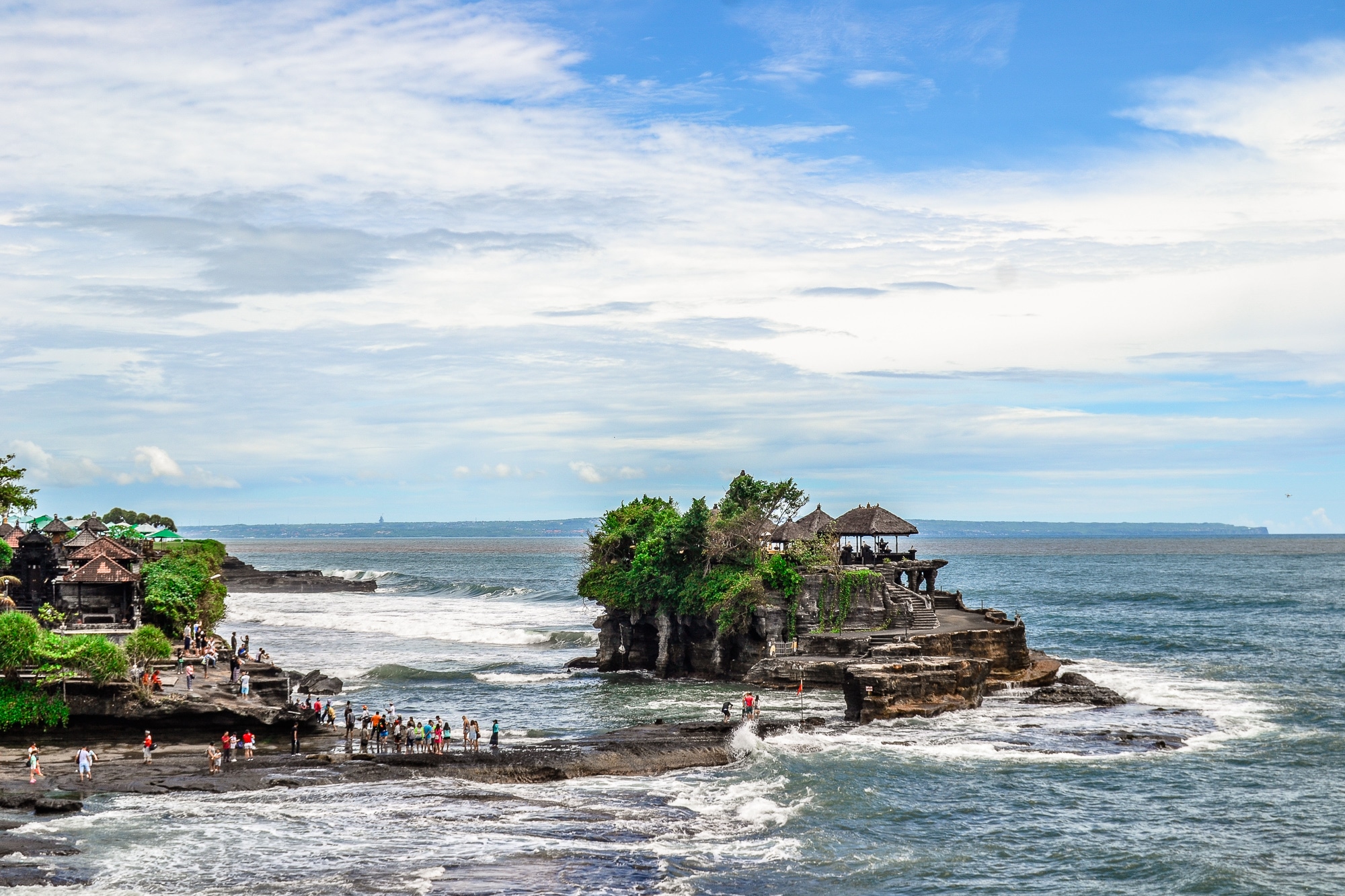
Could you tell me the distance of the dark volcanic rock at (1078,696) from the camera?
1933 inches

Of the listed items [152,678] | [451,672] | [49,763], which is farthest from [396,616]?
[49,763]

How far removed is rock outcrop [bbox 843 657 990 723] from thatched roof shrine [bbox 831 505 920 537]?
1378 centimetres

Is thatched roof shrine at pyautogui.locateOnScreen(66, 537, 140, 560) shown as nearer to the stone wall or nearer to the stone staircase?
the stone staircase

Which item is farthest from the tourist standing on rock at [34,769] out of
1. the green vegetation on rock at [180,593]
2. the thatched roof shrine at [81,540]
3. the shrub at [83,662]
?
the thatched roof shrine at [81,540]

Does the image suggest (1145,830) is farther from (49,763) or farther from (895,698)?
(49,763)

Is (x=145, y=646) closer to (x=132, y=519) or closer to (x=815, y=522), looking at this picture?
(x=815, y=522)

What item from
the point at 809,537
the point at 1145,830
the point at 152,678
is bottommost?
the point at 1145,830

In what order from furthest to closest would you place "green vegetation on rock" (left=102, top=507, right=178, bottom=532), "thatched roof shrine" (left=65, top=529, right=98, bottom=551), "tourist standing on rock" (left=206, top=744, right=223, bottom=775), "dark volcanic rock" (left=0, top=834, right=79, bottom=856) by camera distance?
"green vegetation on rock" (left=102, top=507, right=178, bottom=532), "thatched roof shrine" (left=65, top=529, right=98, bottom=551), "tourist standing on rock" (left=206, top=744, right=223, bottom=775), "dark volcanic rock" (left=0, top=834, right=79, bottom=856)

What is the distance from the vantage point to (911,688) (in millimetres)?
45688

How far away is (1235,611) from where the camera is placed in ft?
314

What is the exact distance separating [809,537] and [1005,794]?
2493cm

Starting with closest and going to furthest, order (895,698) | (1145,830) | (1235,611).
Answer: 1. (1145,830)
2. (895,698)
3. (1235,611)

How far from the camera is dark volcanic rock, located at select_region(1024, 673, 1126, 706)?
1933 inches

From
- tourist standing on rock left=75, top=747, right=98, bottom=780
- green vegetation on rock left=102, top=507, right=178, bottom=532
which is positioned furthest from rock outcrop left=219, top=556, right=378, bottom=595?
tourist standing on rock left=75, top=747, right=98, bottom=780
